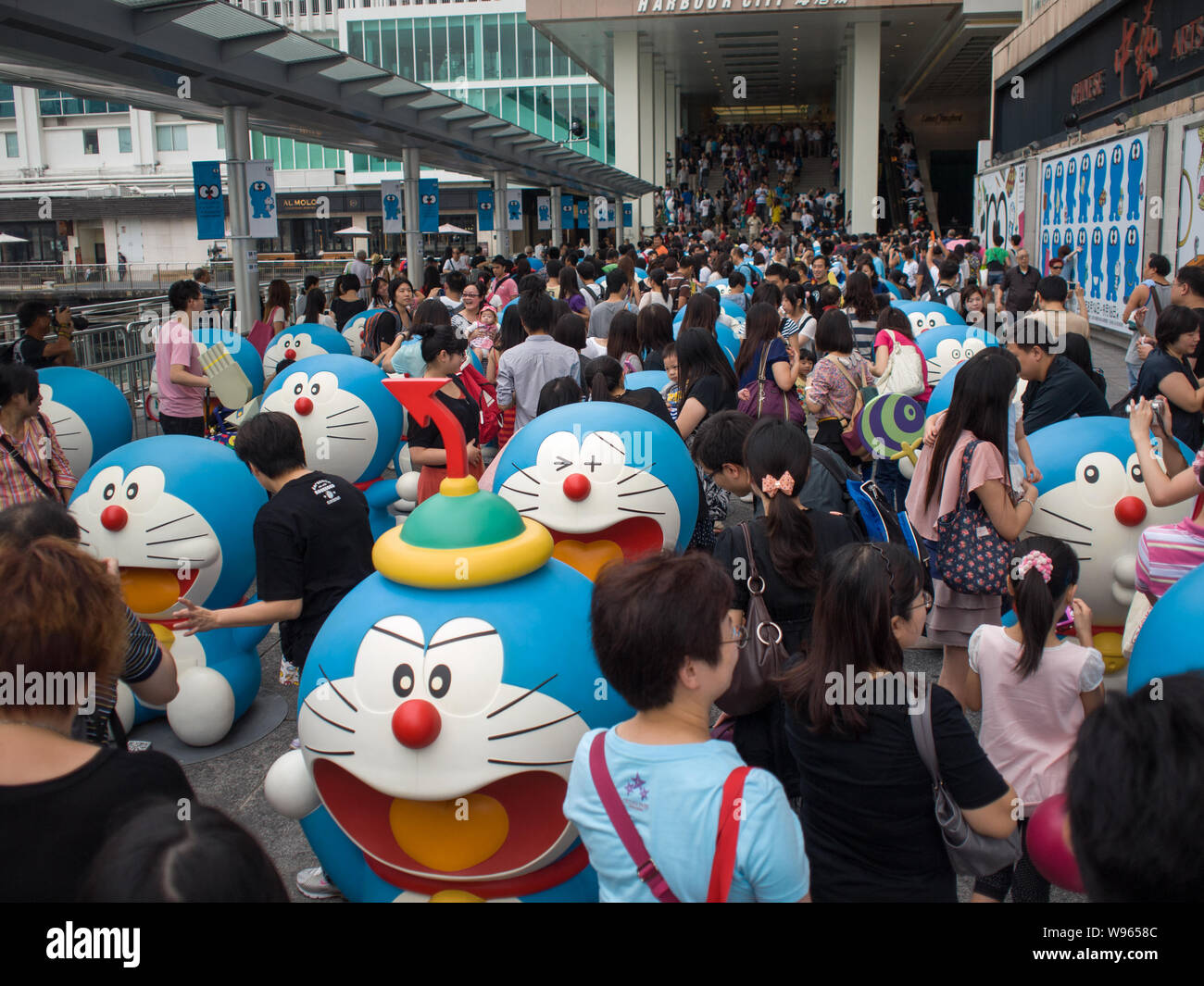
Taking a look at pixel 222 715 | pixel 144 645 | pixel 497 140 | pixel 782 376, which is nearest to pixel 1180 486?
pixel 782 376

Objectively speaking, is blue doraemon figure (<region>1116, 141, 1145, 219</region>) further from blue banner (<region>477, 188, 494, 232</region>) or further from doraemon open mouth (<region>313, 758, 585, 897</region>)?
doraemon open mouth (<region>313, 758, 585, 897</region>)

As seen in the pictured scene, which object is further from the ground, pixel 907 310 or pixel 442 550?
pixel 907 310

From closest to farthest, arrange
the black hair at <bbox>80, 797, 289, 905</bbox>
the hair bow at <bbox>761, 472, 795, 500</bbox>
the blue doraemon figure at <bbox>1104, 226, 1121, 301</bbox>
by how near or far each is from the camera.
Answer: the black hair at <bbox>80, 797, 289, 905</bbox> → the hair bow at <bbox>761, 472, 795, 500</bbox> → the blue doraemon figure at <bbox>1104, 226, 1121, 301</bbox>

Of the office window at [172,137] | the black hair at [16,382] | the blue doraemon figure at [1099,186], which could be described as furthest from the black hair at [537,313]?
the office window at [172,137]

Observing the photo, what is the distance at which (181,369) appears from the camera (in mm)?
8383

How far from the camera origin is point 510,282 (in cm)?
1310

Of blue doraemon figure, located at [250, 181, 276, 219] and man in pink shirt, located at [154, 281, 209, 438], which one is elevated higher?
blue doraemon figure, located at [250, 181, 276, 219]

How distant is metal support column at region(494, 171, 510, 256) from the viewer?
24.2 meters

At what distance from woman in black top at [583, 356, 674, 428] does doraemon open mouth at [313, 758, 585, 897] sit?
327cm

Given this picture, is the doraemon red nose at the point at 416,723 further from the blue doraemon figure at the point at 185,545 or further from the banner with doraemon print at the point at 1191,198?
the banner with doraemon print at the point at 1191,198

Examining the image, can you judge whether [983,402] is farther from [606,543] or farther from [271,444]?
[271,444]

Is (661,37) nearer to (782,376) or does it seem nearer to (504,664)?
(782,376)

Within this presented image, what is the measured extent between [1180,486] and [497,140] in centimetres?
1667

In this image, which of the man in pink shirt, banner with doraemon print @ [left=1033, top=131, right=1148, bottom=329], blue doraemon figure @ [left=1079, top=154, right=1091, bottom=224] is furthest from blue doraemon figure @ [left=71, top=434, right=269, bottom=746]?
blue doraemon figure @ [left=1079, top=154, right=1091, bottom=224]
